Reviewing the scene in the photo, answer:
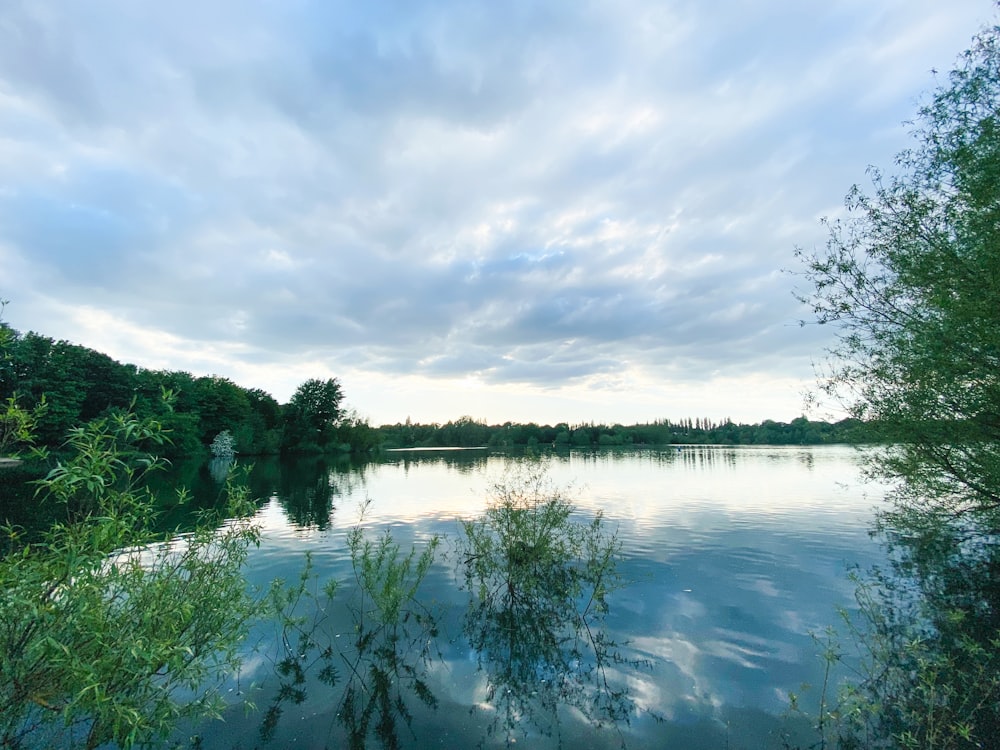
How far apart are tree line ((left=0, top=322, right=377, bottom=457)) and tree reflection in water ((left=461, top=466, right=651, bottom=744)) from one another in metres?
8.32

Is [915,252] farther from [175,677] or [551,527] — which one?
[175,677]

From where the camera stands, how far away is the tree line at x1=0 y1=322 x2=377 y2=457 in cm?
5800

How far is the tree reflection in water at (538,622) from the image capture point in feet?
29.1

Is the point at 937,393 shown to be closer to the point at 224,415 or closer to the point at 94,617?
the point at 94,617

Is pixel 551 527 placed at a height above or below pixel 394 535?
above

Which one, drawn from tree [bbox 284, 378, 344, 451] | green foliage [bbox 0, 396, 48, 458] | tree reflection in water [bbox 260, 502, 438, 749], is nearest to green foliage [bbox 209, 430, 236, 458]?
tree [bbox 284, 378, 344, 451]

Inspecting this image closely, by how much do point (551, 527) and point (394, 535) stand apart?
1051 cm

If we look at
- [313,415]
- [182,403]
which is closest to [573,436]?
[313,415]

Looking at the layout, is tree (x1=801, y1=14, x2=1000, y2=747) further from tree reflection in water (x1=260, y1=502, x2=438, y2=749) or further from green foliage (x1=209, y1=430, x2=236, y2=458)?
green foliage (x1=209, y1=430, x2=236, y2=458)

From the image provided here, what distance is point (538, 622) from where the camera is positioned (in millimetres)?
12883

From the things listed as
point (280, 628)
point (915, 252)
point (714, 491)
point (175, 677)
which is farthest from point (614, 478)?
point (175, 677)

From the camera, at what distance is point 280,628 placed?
1231 cm

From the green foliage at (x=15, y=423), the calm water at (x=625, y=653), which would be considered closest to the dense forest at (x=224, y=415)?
the green foliage at (x=15, y=423)

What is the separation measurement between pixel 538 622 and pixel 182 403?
9257 centimetres
